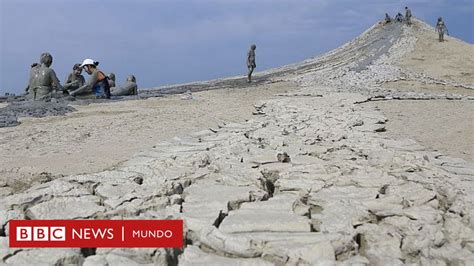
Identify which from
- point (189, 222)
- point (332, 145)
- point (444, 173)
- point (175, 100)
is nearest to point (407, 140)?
point (332, 145)

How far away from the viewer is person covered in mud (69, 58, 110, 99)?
13.2 meters

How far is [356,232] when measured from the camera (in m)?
3.44

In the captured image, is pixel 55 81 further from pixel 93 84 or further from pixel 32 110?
pixel 32 110

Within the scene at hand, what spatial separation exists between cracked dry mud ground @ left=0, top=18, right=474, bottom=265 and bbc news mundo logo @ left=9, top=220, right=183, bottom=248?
0.09 meters

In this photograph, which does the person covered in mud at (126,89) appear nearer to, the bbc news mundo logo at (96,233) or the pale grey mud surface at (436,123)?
the pale grey mud surface at (436,123)

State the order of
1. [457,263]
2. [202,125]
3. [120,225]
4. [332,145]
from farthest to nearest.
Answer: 1. [202,125]
2. [332,145]
3. [120,225]
4. [457,263]

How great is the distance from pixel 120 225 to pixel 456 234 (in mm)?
2555

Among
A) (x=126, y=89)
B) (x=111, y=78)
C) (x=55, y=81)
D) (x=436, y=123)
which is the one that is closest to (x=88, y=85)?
(x=55, y=81)

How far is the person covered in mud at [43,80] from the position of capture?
1281cm

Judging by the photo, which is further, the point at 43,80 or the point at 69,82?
the point at 69,82

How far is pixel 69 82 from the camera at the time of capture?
14195mm

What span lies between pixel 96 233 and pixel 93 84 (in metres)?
10.9

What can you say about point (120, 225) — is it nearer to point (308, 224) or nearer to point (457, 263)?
point (308, 224)

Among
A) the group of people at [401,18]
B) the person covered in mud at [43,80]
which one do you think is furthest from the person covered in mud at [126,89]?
the group of people at [401,18]
